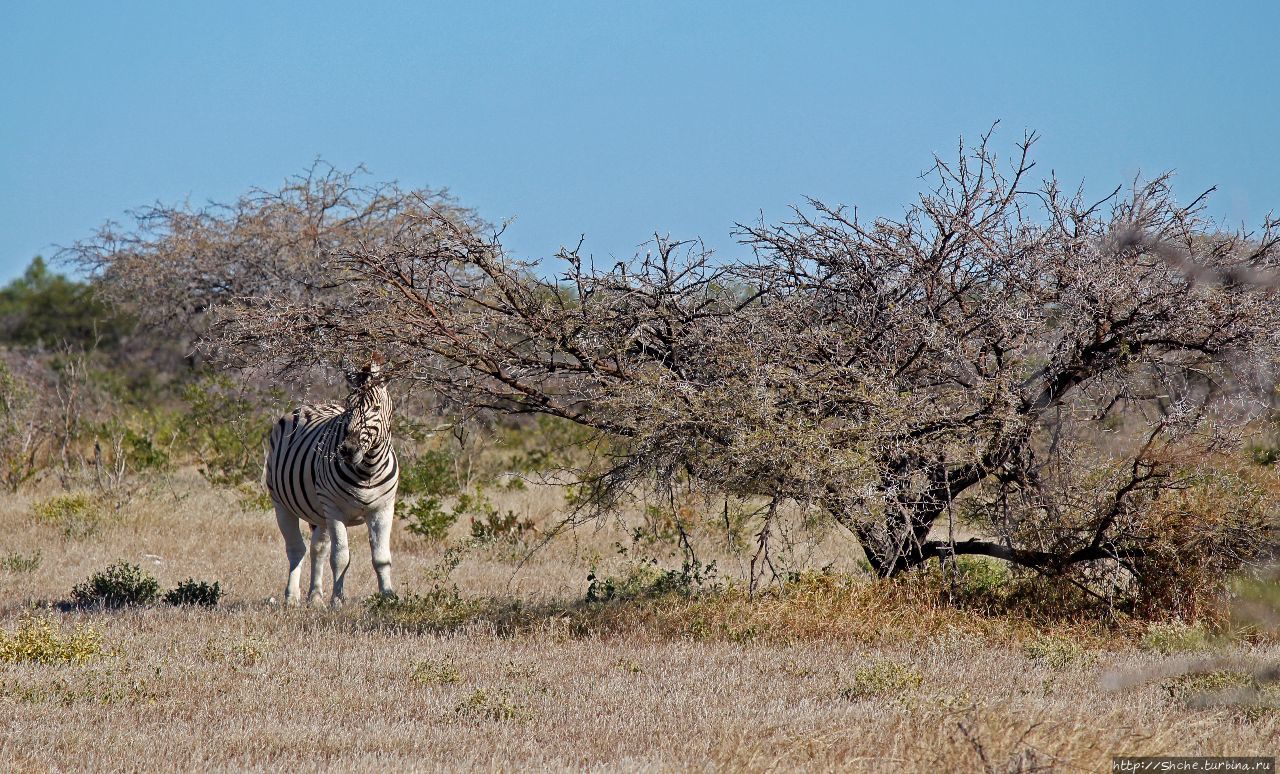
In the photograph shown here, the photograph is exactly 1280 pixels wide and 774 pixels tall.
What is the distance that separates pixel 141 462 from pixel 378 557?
8.48 meters

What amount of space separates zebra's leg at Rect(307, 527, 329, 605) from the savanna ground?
0.52 m

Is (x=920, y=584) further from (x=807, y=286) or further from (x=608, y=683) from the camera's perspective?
(x=608, y=683)

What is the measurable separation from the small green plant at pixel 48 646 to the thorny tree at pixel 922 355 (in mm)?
2280

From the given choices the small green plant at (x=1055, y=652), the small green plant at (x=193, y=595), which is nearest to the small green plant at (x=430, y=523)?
the small green plant at (x=193, y=595)

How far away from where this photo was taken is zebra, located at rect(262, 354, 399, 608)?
9.90m

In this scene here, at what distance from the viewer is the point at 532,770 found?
18.1 feet

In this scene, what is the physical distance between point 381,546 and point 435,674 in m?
3.12

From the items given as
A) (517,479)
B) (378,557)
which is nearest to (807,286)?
(378,557)

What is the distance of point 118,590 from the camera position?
10.2 meters

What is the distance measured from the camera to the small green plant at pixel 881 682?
22.6 ft

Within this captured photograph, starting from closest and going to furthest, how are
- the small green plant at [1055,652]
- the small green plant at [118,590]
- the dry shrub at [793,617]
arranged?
the small green plant at [1055,652]
the dry shrub at [793,617]
the small green plant at [118,590]

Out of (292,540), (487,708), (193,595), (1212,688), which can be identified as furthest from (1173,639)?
(193,595)

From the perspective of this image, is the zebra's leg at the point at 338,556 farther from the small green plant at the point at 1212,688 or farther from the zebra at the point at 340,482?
the small green plant at the point at 1212,688

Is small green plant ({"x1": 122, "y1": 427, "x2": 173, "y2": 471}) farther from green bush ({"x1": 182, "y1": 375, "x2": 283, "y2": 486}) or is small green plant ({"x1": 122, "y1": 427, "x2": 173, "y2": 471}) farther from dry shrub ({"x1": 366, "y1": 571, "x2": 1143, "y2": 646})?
dry shrub ({"x1": 366, "y1": 571, "x2": 1143, "y2": 646})
